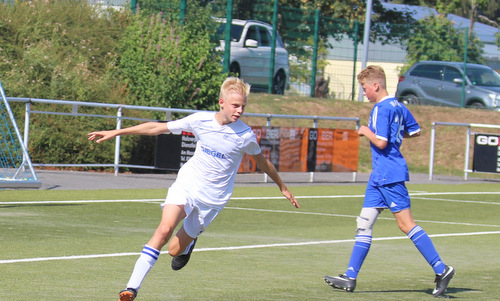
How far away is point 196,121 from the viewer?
6.79 m

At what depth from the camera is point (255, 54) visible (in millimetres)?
26438

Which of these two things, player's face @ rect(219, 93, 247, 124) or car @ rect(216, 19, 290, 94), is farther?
car @ rect(216, 19, 290, 94)

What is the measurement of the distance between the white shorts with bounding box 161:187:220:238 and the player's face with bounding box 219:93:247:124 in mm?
673

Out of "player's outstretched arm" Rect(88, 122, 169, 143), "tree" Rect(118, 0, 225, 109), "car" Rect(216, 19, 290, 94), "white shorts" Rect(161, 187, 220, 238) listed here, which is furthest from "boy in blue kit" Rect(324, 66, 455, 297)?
"car" Rect(216, 19, 290, 94)

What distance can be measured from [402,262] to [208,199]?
→ 11.1 feet

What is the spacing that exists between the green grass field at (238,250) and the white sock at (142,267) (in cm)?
64

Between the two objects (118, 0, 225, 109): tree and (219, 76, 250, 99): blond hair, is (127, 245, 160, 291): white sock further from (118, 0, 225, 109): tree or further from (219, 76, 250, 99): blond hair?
(118, 0, 225, 109): tree

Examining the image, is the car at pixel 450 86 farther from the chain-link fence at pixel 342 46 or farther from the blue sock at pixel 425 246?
the blue sock at pixel 425 246

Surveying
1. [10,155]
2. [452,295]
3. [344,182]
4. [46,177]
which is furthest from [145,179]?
[452,295]

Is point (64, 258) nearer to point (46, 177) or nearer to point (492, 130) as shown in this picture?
point (46, 177)

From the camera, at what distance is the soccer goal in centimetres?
1213

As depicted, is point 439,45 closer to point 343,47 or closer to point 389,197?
point 343,47

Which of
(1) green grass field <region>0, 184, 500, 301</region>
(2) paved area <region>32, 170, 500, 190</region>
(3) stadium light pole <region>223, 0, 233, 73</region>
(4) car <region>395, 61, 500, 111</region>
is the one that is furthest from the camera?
(4) car <region>395, 61, 500, 111</region>

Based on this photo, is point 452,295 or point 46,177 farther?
point 46,177
